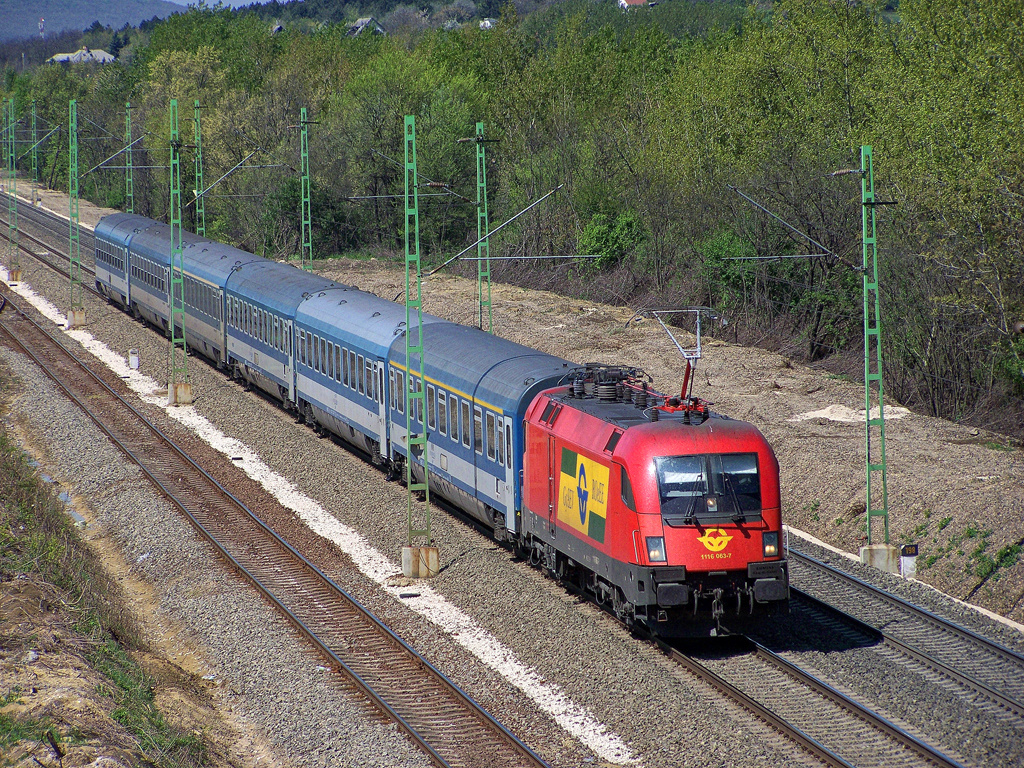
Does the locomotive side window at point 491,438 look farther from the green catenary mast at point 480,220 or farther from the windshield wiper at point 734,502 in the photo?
the green catenary mast at point 480,220

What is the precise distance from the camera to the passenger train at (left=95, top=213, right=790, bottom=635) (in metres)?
14.5

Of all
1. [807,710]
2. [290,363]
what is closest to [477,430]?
[807,710]

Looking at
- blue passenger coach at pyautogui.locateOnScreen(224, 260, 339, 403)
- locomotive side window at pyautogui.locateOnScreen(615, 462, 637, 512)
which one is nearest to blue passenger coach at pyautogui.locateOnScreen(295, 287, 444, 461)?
blue passenger coach at pyautogui.locateOnScreen(224, 260, 339, 403)

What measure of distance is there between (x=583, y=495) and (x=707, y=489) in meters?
2.15

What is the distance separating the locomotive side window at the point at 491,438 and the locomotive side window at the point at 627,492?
4640 mm

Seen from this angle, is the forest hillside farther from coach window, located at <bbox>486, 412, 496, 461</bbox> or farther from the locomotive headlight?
the locomotive headlight

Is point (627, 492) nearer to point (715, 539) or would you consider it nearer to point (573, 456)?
point (715, 539)

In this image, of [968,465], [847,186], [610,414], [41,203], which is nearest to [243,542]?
[610,414]

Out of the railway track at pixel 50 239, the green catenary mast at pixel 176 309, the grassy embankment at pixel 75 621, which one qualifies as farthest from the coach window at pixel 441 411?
the railway track at pixel 50 239

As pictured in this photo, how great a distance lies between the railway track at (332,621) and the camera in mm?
13125

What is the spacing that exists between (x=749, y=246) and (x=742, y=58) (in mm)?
6998

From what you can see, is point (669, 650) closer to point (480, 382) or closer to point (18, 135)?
point (480, 382)

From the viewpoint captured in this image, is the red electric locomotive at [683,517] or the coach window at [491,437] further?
the coach window at [491,437]

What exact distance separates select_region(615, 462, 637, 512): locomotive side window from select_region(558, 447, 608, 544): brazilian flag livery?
1.56 feet
